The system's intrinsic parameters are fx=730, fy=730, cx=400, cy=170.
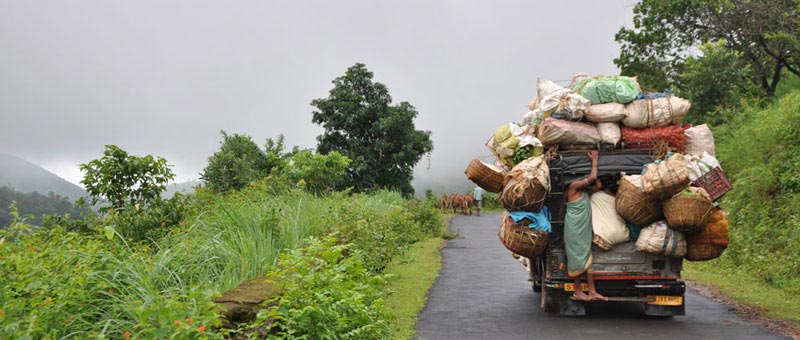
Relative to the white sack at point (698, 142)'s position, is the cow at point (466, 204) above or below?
below

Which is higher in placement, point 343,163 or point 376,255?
point 343,163

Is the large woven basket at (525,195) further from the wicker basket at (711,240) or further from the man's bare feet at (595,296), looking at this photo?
the wicker basket at (711,240)

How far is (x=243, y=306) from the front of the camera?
6.40m

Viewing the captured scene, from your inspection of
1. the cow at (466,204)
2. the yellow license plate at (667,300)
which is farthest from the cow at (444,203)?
the yellow license plate at (667,300)

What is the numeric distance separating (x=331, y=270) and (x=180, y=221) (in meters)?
4.91

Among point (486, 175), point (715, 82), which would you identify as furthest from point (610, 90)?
point (715, 82)

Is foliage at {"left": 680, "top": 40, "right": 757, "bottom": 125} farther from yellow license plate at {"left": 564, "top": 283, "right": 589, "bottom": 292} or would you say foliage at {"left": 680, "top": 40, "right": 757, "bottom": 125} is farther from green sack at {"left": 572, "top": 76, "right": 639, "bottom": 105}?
yellow license plate at {"left": 564, "top": 283, "right": 589, "bottom": 292}

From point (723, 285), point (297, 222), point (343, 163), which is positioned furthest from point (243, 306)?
point (343, 163)

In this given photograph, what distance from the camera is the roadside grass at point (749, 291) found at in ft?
35.0

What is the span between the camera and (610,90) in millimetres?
10234

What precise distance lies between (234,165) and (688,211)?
18.1 meters

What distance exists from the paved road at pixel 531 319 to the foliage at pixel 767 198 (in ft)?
8.82

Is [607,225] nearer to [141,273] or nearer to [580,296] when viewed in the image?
[580,296]

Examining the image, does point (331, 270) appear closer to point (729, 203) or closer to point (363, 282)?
point (363, 282)
